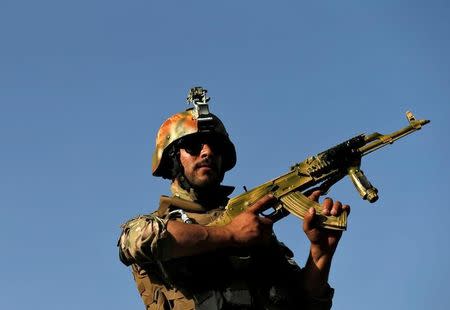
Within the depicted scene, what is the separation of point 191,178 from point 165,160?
0.67 m

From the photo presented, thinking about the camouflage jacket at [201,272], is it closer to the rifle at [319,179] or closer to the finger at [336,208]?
the rifle at [319,179]

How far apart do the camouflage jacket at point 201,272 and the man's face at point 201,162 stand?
28cm

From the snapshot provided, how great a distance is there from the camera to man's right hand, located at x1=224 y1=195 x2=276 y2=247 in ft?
28.4

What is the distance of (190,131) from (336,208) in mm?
2050

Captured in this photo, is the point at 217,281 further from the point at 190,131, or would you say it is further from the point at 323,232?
the point at 190,131

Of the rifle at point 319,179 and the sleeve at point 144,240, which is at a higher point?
the rifle at point 319,179

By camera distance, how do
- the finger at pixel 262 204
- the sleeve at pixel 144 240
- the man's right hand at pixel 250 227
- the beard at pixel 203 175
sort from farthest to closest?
1. the beard at pixel 203 175
2. the finger at pixel 262 204
3. the man's right hand at pixel 250 227
4. the sleeve at pixel 144 240

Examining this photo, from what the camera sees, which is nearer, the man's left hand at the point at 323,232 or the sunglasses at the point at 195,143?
the man's left hand at the point at 323,232

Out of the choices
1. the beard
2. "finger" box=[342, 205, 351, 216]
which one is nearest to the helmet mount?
the beard

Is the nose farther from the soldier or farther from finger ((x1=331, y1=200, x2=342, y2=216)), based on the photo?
finger ((x1=331, y1=200, x2=342, y2=216))

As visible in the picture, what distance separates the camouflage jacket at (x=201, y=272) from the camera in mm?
8578

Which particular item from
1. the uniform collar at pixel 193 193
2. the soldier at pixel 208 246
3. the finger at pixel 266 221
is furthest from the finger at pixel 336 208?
the uniform collar at pixel 193 193

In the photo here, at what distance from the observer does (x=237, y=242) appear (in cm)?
863

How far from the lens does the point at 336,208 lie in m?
8.85
